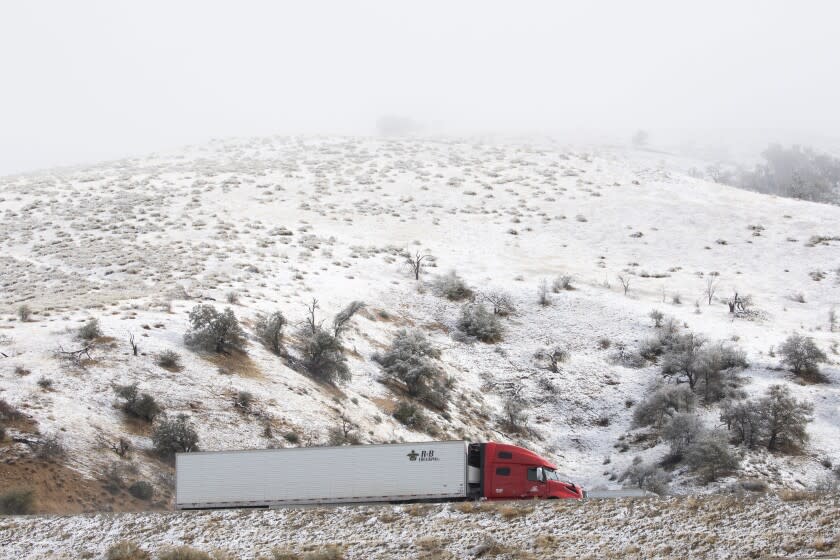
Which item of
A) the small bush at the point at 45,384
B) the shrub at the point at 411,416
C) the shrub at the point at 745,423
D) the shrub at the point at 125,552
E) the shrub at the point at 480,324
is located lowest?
the shrub at the point at 411,416

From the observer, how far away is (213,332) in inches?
1077

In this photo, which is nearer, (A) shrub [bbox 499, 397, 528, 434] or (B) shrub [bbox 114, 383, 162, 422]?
(B) shrub [bbox 114, 383, 162, 422]

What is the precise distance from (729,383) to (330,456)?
19842 mm

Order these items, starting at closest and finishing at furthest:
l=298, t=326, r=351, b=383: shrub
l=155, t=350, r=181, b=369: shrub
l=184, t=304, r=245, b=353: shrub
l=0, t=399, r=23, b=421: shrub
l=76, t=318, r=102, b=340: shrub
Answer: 1. l=0, t=399, r=23, b=421: shrub
2. l=155, t=350, r=181, b=369: shrub
3. l=76, t=318, r=102, b=340: shrub
4. l=184, t=304, r=245, b=353: shrub
5. l=298, t=326, r=351, b=383: shrub

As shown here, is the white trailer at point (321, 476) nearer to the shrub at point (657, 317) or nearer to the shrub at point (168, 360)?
the shrub at point (168, 360)

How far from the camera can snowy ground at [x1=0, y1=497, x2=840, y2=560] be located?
45.3 ft

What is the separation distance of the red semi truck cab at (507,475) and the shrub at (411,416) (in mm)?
8681

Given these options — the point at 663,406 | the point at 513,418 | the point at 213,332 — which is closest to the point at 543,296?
the point at 513,418

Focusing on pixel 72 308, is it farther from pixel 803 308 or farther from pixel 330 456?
pixel 803 308

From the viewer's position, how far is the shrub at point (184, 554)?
48.1ft

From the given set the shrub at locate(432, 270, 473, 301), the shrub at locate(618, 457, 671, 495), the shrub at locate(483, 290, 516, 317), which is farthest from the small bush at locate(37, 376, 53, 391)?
the shrub at locate(483, 290, 516, 317)

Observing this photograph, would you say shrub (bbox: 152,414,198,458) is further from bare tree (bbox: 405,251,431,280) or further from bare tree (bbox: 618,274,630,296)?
bare tree (bbox: 618,274,630,296)

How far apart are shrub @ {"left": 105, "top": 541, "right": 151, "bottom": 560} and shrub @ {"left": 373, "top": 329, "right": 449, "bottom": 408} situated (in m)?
15.9

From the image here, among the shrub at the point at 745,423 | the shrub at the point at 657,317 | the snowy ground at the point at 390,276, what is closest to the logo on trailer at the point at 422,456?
the snowy ground at the point at 390,276
